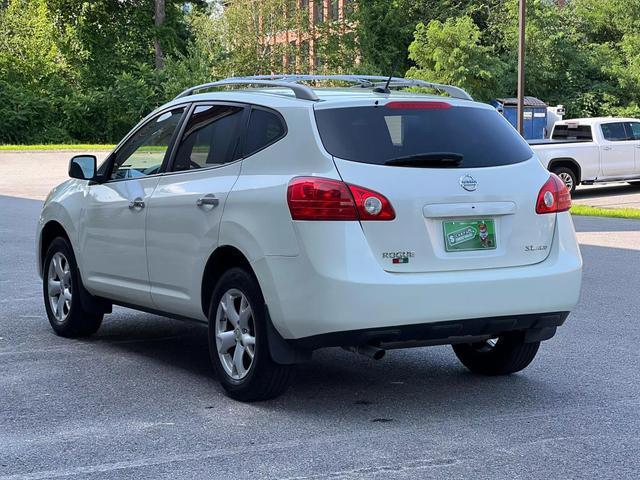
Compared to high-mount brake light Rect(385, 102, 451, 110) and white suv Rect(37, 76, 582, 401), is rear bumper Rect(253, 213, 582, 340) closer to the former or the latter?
white suv Rect(37, 76, 582, 401)

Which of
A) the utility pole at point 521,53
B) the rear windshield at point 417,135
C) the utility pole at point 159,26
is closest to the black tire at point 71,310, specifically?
the rear windshield at point 417,135

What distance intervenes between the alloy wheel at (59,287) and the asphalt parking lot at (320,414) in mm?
210

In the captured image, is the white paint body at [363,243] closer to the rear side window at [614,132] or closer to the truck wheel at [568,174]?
the truck wheel at [568,174]

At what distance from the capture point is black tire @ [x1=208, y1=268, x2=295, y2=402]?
621 centimetres

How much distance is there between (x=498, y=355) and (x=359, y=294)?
5.44ft

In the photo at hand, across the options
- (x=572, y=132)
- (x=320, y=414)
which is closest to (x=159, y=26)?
(x=572, y=132)

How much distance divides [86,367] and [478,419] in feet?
9.09

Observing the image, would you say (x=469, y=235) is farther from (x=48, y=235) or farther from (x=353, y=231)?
(x=48, y=235)

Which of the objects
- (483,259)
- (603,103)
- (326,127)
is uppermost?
(326,127)

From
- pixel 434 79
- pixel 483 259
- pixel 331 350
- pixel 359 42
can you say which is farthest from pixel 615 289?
pixel 359 42

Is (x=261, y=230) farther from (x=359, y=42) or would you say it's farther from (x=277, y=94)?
(x=359, y=42)

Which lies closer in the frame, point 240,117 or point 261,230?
point 261,230

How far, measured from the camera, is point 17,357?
7.89 metres

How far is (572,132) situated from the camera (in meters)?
28.1
